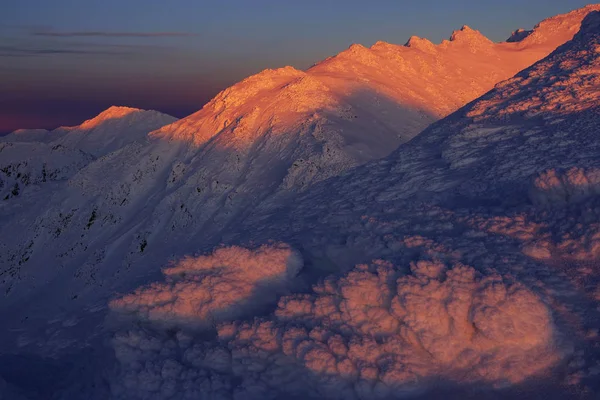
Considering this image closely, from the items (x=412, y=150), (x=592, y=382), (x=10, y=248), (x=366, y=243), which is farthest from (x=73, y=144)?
(x=592, y=382)

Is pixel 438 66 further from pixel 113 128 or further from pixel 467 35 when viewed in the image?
pixel 113 128

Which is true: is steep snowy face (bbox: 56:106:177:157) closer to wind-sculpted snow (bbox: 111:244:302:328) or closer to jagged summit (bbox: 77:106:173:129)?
jagged summit (bbox: 77:106:173:129)

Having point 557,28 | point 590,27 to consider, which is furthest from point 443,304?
point 557,28

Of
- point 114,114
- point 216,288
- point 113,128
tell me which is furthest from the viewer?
point 114,114

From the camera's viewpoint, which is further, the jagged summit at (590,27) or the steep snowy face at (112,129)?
the steep snowy face at (112,129)

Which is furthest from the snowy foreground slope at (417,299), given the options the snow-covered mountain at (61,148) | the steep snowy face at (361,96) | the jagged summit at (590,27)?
the snow-covered mountain at (61,148)

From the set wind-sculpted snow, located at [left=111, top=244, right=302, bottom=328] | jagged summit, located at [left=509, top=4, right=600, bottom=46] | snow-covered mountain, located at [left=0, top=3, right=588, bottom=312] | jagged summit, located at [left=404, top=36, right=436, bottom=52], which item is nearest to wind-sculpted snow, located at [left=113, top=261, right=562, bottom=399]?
wind-sculpted snow, located at [left=111, top=244, right=302, bottom=328]

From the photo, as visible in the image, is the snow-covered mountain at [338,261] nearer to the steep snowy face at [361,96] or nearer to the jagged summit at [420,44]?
the steep snowy face at [361,96]
